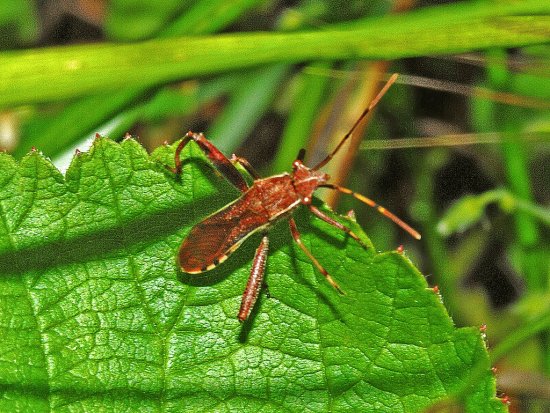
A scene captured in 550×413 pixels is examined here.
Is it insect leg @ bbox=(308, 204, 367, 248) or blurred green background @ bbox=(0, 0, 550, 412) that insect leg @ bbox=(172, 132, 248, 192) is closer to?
insect leg @ bbox=(308, 204, 367, 248)

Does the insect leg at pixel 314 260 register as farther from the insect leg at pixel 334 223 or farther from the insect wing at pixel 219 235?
the insect wing at pixel 219 235

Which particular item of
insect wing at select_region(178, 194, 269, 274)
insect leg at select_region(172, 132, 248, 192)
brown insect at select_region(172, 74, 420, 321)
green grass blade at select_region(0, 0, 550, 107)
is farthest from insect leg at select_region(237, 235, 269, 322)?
green grass blade at select_region(0, 0, 550, 107)

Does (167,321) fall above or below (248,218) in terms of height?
below

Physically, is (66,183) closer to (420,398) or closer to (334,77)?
(420,398)

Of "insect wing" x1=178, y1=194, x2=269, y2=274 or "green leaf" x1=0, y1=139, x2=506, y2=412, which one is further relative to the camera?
"insect wing" x1=178, y1=194, x2=269, y2=274

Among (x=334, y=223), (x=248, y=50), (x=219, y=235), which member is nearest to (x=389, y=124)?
(x=248, y=50)

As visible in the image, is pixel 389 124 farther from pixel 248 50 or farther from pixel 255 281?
pixel 255 281
